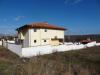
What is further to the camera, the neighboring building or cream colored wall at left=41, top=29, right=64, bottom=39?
cream colored wall at left=41, top=29, right=64, bottom=39

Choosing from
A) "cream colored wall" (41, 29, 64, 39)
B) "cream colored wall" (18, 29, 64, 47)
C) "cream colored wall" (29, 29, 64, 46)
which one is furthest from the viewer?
"cream colored wall" (41, 29, 64, 39)

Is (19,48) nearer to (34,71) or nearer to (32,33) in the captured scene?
(32,33)

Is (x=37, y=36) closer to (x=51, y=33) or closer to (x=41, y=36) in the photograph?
(x=41, y=36)

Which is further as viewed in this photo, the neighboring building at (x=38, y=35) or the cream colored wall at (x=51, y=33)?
the cream colored wall at (x=51, y=33)

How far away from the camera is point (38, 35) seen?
38812 mm

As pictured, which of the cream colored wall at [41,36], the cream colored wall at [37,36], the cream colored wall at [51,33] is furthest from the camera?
the cream colored wall at [51,33]

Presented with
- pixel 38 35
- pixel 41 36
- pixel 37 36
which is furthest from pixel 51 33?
pixel 37 36

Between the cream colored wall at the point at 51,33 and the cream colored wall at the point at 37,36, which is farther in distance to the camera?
the cream colored wall at the point at 51,33

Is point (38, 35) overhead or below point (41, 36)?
overhead

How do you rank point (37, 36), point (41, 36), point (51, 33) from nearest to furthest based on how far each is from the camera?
1. point (37, 36)
2. point (41, 36)
3. point (51, 33)

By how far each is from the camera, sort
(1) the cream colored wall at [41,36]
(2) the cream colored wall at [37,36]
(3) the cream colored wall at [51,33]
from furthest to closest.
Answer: (3) the cream colored wall at [51,33] → (1) the cream colored wall at [41,36] → (2) the cream colored wall at [37,36]

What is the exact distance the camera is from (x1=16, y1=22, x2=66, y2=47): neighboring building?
37956 millimetres

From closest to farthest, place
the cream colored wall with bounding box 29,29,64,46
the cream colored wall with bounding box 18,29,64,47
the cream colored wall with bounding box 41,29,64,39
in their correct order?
the cream colored wall with bounding box 18,29,64,47
the cream colored wall with bounding box 29,29,64,46
the cream colored wall with bounding box 41,29,64,39

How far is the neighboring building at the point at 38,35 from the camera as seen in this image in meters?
38.0
